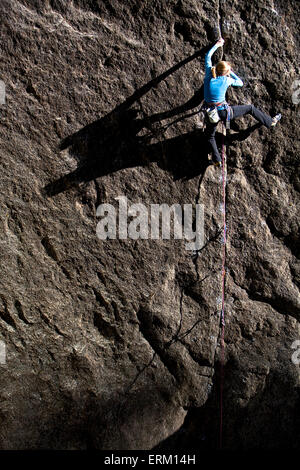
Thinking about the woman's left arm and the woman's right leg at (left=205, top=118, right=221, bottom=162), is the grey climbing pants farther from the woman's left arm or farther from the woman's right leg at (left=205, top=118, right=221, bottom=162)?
the woman's left arm

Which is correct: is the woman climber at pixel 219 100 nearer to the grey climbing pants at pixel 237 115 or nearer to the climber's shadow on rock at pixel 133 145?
the grey climbing pants at pixel 237 115

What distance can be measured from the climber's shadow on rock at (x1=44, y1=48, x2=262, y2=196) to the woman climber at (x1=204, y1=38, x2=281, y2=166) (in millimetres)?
154

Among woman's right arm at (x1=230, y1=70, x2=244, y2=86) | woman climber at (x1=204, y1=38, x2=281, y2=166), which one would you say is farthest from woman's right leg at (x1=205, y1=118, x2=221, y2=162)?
woman's right arm at (x1=230, y1=70, x2=244, y2=86)

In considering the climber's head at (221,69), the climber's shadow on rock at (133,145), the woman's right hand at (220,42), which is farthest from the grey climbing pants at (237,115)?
the woman's right hand at (220,42)

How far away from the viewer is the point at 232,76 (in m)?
2.83

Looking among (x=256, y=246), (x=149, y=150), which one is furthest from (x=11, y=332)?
(x=256, y=246)

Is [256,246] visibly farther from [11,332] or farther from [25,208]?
[11,332]

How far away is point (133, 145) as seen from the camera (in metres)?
3.06

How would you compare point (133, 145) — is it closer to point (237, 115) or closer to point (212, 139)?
point (212, 139)

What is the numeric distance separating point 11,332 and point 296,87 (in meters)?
3.16

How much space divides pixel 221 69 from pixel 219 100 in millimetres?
214

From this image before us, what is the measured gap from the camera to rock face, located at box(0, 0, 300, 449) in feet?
9.44

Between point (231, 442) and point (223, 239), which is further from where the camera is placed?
point (231, 442)

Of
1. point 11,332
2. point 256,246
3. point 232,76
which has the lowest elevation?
point 11,332
